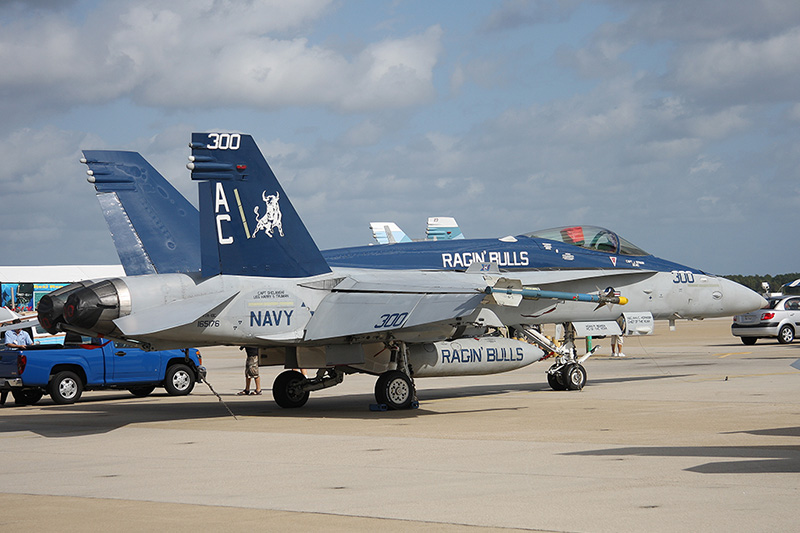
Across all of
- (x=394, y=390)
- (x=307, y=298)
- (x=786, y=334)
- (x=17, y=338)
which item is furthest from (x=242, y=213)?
(x=786, y=334)

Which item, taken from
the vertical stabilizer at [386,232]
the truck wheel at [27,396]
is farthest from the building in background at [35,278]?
the truck wheel at [27,396]

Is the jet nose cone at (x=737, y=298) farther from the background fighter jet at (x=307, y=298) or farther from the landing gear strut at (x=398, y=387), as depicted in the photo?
the landing gear strut at (x=398, y=387)

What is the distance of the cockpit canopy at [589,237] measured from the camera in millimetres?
20312

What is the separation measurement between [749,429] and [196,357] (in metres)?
14.7

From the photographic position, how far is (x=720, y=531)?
679 cm

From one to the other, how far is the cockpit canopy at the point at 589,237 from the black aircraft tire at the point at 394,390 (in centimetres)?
527

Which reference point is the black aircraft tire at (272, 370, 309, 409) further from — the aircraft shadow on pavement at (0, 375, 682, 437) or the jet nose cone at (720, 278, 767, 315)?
the jet nose cone at (720, 278, 767, 315)

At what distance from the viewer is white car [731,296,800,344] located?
36.8 metres

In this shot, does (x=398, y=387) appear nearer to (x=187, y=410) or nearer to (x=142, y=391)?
(x=187, y=410)

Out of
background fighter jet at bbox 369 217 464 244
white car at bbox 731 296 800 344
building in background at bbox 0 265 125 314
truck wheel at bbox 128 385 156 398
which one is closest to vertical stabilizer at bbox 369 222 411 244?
background fighter jet at bbox 369 217 464 244

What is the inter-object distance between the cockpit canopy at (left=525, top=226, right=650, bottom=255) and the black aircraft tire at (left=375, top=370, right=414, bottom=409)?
5.27 meters

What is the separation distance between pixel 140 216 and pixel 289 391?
4620 mm

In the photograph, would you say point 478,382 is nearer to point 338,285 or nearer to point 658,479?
point 338,285

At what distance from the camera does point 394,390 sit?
655 inches
